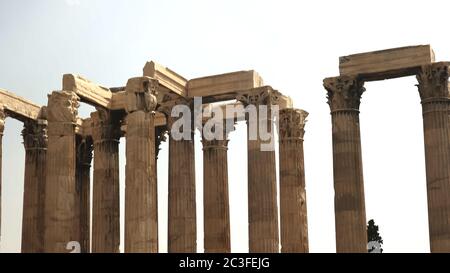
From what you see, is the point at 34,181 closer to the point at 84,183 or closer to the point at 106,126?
the point at 106,126

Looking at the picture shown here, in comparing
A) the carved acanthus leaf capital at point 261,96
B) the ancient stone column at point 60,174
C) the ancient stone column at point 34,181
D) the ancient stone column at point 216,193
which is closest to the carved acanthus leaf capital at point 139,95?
the ancient stone column at point 60,174

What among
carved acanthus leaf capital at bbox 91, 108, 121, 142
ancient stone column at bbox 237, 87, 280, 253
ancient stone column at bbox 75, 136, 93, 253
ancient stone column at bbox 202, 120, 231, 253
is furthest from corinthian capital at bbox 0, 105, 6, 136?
ancient stone column at bbox 237, 87, 280, 253

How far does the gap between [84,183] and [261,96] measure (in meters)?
17.9

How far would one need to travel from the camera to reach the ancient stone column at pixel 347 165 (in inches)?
1732

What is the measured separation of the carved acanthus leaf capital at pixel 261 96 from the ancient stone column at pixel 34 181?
13.9 meters

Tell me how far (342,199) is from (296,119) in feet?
26.0

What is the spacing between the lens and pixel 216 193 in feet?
167

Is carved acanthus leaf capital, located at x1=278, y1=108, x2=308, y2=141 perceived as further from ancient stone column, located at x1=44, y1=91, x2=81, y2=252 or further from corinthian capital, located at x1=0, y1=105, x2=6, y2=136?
corinthian capital, located at x1=0, y1=105, x2=6, y2=136

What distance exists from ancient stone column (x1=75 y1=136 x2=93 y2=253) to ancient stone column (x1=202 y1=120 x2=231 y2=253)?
9.35 m
